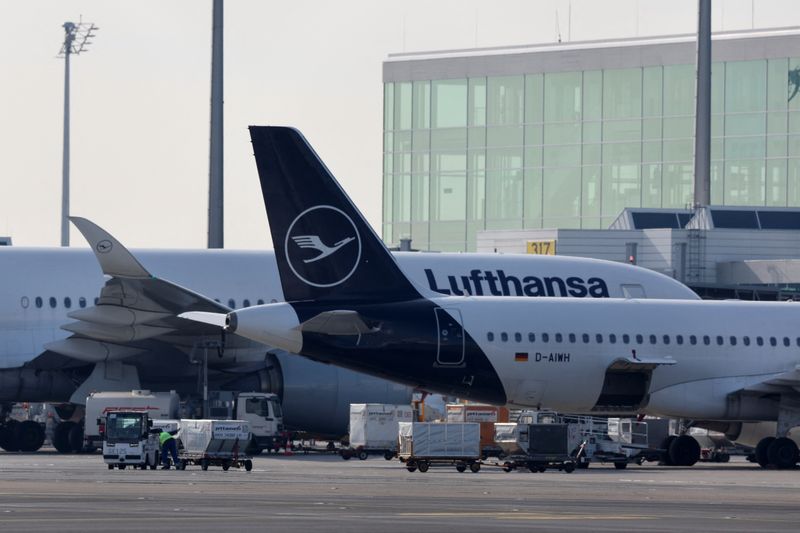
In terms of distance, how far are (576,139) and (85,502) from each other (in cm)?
6377

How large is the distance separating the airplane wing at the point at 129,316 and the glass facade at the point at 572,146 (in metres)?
41.5

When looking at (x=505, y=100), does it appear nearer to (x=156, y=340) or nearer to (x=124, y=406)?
(x=156, y=340)

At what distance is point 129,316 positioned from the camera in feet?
159

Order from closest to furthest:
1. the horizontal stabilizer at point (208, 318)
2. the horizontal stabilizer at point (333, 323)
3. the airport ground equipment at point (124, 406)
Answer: the horizontal stabilizer at point (333, 323) < the horizontal stabilizer at point (208, 318) < the airport ground equipment at point (124, 406)

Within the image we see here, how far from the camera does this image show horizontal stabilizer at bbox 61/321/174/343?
48.8m

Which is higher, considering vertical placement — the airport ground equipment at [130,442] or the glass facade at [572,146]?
the glass facade at [572,146]

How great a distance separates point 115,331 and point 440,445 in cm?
1162

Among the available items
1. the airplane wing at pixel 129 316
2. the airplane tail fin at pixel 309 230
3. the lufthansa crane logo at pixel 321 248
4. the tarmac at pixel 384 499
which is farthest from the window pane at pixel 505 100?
the lufthansa crane logo at pixel 321 248

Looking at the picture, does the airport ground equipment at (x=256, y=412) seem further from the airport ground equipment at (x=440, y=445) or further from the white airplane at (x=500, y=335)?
the airport ground equipment at (x=440, y=445)

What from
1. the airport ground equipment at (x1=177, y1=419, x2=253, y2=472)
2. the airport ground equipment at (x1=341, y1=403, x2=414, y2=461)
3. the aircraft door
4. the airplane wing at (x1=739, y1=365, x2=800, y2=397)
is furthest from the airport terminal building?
the airport ground equipment at (x1=177, y1=419, x2=253, y2=472)

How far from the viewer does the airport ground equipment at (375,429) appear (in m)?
47.0

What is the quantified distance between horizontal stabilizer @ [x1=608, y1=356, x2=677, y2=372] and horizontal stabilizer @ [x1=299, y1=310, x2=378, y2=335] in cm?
695

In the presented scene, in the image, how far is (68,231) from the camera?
303ft

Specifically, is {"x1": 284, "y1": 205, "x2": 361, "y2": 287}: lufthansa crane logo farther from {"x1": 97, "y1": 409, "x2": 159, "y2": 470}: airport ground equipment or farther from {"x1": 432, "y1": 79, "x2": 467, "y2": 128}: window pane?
{"x1": 432, "y1": 79, "x2": 467, "y2": 128}: window pane
